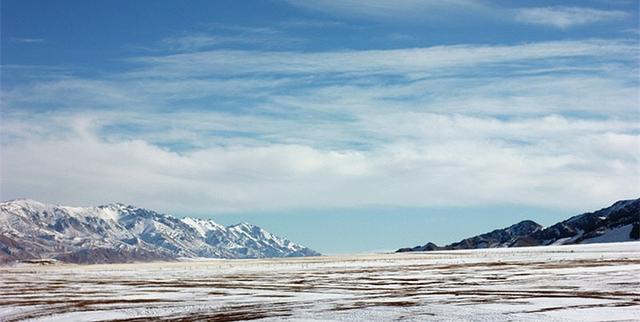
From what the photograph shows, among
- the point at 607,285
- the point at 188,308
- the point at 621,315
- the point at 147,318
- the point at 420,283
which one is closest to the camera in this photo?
the point at 621,315

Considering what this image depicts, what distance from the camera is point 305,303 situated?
4356 centimetres

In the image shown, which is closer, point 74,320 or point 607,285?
point 74,320

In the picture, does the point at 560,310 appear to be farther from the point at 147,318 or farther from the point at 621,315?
the point at 147,318

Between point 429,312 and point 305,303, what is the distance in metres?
9.00

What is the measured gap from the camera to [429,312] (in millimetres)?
37031

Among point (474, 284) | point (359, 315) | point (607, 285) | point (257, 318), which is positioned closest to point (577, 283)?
point (607, 285)

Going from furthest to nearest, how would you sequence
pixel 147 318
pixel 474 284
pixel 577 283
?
pixel 474 284 < pixel 577 283 < pixel 147 318

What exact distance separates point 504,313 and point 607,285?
16.8 m

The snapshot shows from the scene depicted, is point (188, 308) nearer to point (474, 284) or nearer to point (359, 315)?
point (359, 315)

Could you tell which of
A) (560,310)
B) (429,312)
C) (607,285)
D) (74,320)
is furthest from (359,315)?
(607,285)

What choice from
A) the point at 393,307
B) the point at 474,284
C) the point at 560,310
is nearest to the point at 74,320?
the point at 393,307

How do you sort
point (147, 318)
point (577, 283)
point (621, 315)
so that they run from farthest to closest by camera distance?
point (577, 283), point (147, 318), point (621, 315)

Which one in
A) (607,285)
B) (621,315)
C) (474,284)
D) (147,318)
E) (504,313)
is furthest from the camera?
(474,284)

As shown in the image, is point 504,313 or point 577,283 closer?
point 504,313
